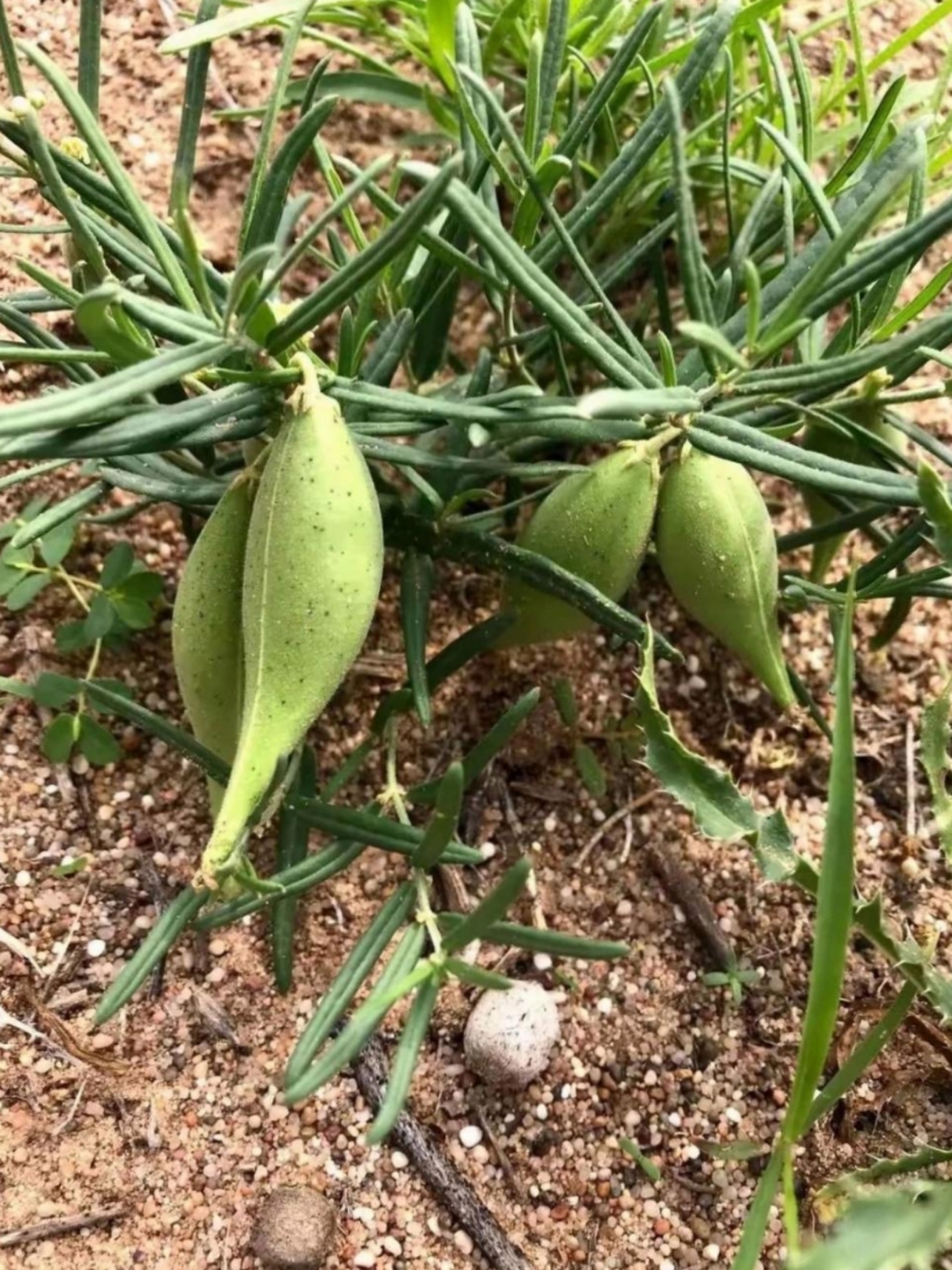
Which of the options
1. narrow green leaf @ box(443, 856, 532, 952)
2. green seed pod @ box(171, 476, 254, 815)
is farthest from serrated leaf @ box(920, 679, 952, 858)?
green seed pod @ box(171, 476, 254, 815)

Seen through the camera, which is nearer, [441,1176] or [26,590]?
[441,1176]

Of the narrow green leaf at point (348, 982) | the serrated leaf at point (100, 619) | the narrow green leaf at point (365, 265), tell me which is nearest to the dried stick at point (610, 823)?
the narrow green leaf at point (348, 982)

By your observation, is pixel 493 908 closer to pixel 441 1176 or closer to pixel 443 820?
pixel 443 820

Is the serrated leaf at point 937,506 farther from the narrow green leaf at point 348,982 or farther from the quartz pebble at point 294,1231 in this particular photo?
the quartz pebble at point 294,1231

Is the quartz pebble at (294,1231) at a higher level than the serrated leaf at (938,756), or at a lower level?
lower

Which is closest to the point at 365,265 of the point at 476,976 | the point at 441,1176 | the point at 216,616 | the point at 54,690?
the point at 216,616
